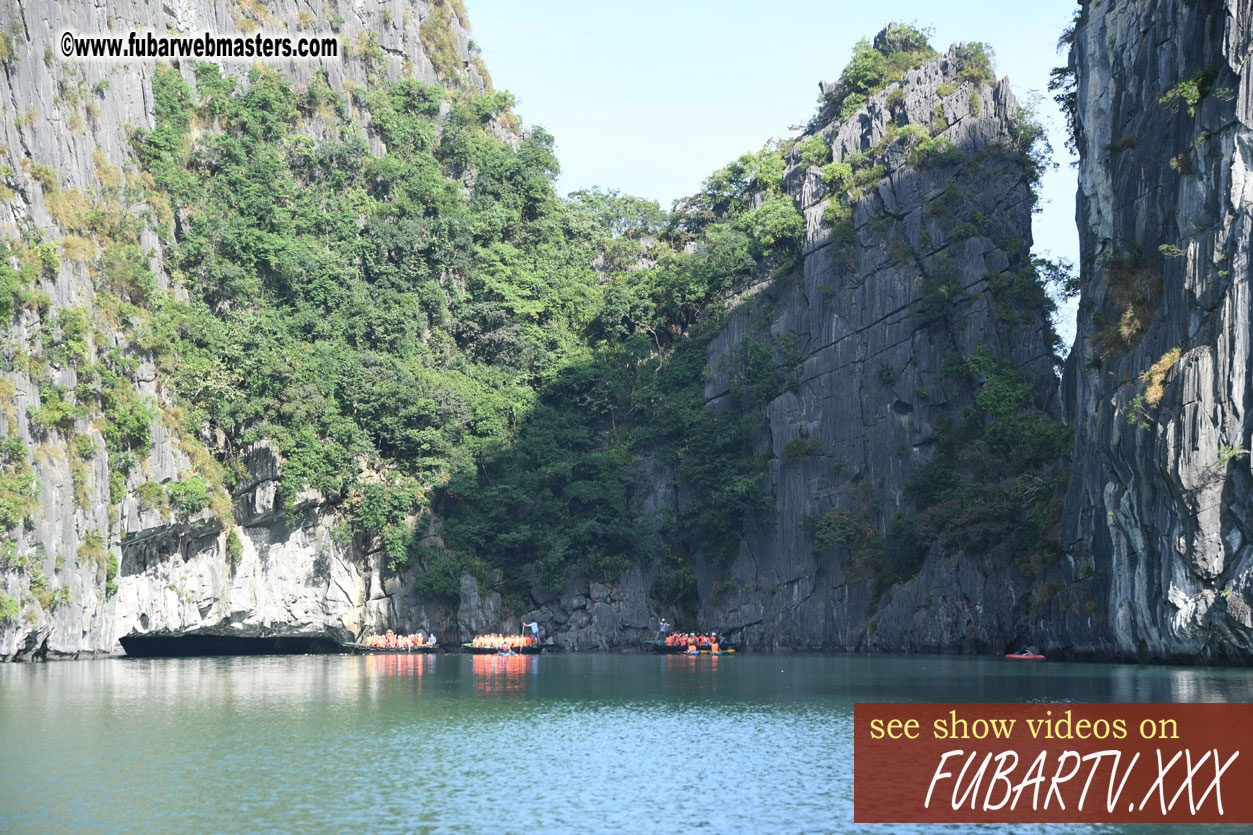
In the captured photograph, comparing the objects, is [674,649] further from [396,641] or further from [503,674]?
[503,674]

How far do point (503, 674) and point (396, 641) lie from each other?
46.0 feet

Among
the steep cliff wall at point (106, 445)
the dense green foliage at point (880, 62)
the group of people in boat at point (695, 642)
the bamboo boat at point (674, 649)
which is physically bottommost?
the bamboo boat at point (674, 649)

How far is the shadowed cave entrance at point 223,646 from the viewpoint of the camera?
49.9m

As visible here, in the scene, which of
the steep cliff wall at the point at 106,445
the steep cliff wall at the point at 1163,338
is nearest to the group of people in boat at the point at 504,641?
the steep cliff wall at the point at 106,445

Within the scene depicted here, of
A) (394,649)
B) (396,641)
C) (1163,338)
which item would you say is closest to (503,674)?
(394,649)

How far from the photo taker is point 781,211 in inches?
2319

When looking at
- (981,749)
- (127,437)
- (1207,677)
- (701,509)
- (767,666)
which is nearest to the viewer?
(981,749)

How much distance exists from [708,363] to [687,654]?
15.6 metres

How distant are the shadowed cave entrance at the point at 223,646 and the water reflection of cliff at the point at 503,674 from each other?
8.56 meters

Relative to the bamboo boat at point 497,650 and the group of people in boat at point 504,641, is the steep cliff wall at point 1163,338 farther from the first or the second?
the bamboo boat at point 497,650

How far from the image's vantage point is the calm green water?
15.9 metres

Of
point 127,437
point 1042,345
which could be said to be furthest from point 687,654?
point 127,437

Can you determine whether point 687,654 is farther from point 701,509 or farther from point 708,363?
point 708,363

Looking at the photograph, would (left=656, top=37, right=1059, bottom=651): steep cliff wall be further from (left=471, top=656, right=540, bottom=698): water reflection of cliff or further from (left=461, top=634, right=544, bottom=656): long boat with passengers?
(left=471, top=656, right=540, bottom=698): water reflection of cliff
